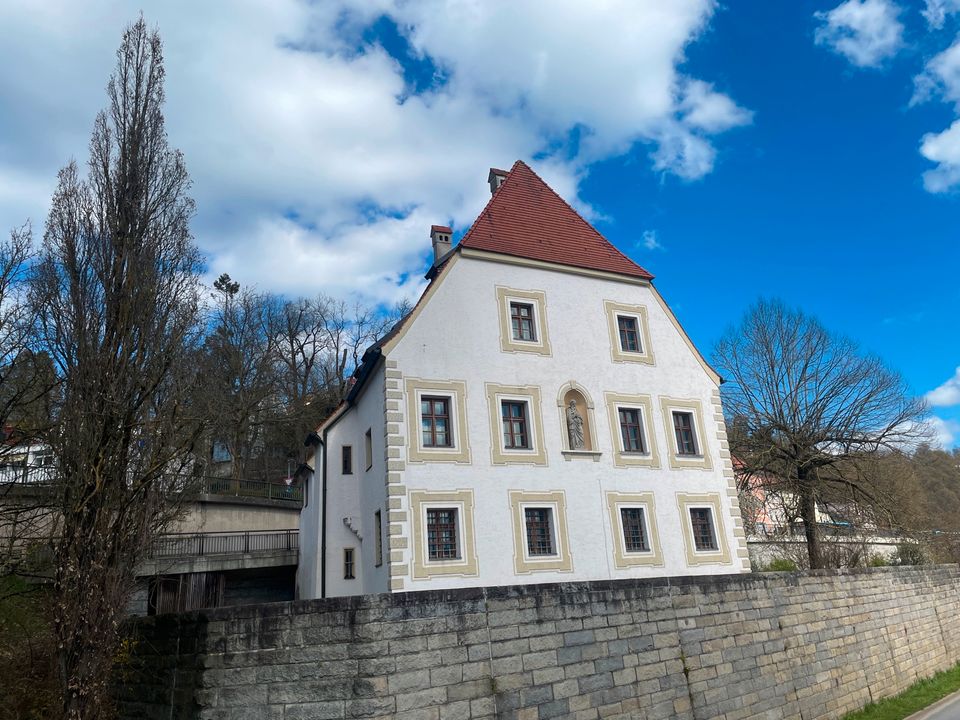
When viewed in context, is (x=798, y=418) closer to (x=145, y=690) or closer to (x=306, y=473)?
(x=306, y=473)

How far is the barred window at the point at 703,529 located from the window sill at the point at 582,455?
3551mm

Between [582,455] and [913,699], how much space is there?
9866 millimetres

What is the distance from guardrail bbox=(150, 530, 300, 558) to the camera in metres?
23.2

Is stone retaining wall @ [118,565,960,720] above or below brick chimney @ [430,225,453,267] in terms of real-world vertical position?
below

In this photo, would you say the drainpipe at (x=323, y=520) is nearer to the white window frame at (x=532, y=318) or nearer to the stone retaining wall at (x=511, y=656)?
the white window frame at (x=532, y=318)

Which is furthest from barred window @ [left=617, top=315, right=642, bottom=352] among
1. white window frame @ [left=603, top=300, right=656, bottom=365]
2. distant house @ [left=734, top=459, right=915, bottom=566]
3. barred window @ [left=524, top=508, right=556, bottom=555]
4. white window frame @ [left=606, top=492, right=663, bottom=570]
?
distant house @ [left=734, top=459, right=915, bottom=566]

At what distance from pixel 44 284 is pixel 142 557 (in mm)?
4086

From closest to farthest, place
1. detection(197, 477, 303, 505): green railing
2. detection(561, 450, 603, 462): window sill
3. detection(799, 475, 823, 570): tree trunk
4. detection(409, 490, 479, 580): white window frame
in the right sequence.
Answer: detection(409, 490, 479, 580): white window frame < detection(561, 450, 603, 462): window sill < detection(799, 475, 823, 570): tree trunk < detection(197, 477, 303, 505): green railing

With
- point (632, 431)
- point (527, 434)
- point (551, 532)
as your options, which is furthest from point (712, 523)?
point (527, 434)

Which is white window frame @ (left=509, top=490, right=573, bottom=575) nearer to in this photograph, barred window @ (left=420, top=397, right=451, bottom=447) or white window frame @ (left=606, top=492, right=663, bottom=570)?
white window frame @ (left=606, top=492, right=663, bottom=570)

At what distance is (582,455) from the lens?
61.2 ft

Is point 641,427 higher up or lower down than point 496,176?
lower down

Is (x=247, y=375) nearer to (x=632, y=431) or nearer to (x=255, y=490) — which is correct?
(x=255, y=490)

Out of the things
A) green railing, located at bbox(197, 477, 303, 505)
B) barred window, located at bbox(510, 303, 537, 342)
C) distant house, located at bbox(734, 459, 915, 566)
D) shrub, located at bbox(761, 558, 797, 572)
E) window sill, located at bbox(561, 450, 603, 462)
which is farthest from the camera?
green railing, located at bbox(197, 477, 303, 505)
